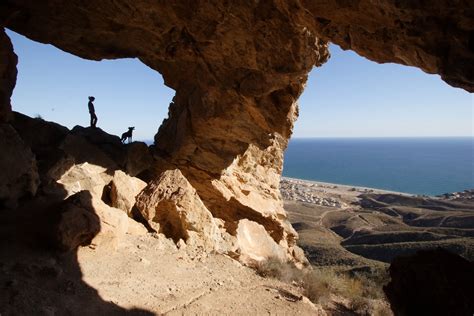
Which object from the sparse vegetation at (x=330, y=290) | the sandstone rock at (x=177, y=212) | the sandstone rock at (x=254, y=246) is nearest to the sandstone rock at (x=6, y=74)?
the sandstone rock at (x=177, y=212)

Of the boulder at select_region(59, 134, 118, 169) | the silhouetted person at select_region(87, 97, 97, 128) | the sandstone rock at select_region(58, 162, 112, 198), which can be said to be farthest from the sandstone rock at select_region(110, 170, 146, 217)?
the silhouetted person at select_region(87, 97, 97, 128)

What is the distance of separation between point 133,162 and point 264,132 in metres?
5.60

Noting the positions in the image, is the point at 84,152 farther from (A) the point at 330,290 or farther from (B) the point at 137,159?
(A) the point at 330,290

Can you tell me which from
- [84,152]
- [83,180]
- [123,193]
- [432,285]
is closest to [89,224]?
[123,193]

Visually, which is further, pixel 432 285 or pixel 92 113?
pixel 92 113

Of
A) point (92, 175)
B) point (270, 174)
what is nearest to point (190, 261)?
point (92, 175)

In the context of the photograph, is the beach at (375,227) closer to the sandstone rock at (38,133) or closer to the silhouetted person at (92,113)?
the silhouetted person at (92,113)

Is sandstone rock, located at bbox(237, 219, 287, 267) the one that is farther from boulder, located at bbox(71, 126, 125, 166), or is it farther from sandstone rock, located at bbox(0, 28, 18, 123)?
sandstone rock, located at bbox(0, 28, 18, 123)

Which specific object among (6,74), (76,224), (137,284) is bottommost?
(137,284)

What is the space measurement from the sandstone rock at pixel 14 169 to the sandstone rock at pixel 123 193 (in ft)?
7.91

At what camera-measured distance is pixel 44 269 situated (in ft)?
23.2

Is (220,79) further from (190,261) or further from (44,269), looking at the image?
(44,269)

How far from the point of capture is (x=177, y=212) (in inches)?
437

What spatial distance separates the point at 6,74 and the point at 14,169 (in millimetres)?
3977
